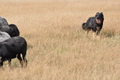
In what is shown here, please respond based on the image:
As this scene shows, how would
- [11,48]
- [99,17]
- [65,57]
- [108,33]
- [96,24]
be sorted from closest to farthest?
[11,48]
[65,57]
[99,17]
[96,24]
[108,33]

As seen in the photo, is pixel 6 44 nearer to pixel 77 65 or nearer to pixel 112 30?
pixel 77 65

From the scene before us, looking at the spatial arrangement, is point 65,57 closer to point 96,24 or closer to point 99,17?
point 99,17

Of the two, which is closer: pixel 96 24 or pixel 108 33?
pixel 96 24

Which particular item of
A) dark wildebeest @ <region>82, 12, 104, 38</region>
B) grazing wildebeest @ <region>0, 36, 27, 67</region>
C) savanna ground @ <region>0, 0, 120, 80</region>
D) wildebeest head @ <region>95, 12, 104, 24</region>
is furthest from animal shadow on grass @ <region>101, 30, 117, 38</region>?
grazing wildebeest @ <region>0, 36, 27, 67</region>

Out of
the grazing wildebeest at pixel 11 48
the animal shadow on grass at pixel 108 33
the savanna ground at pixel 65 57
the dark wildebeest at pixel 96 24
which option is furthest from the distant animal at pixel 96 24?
the grazing wildebeest at pixel 11 48

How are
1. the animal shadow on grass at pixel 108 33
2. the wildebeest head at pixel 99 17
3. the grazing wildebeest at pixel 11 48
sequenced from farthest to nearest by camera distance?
the animal shadow on grass at pixel 108 33, the wildebeest head at pixel 99 17, the grazing wildebeest at pixel 11 48

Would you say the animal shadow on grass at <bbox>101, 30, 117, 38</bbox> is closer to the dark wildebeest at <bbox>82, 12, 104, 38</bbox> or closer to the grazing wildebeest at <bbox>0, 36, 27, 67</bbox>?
the dark wildebeest at <bbox>82, 12, 104, 38</bbox>

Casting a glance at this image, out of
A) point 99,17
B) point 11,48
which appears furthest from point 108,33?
point 11,48

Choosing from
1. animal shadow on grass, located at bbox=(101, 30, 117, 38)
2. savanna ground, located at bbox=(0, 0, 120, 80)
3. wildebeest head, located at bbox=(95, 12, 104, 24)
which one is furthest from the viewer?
animal shadow on grass, located at bbox=(101, 30, 117, 38)

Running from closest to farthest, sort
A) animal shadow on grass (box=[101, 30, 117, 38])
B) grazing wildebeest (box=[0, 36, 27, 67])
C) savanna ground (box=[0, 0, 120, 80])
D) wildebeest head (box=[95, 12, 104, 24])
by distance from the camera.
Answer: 1. savanna ground (box=[0, 0, 120, 80])
2. grazing wildebeest (box=[0, 36, 27, 67])
3. wildebeest head (box=[95, 12, 104, 24])
4. animal shadow on grass (box=[101, 30, 117, 38])

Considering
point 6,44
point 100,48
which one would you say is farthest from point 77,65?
point 100,48

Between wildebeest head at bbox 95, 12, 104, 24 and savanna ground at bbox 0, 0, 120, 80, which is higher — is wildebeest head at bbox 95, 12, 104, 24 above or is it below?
above

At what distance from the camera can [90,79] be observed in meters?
5.88

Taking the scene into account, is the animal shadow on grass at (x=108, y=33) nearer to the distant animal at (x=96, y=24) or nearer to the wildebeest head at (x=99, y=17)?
the distant animal at (x=96, y=24)
